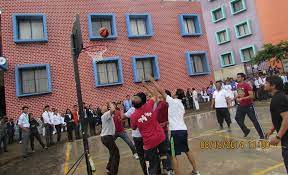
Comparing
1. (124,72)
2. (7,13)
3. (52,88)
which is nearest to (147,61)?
(124,72)

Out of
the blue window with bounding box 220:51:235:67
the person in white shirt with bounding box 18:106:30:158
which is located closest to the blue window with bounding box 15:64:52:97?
the person in white shirt with bounding box 18:106:30:158

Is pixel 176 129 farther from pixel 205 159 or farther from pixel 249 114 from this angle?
pixel 249 114

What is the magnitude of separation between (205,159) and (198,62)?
18.8 meters

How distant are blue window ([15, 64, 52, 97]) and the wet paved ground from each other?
24.3ft

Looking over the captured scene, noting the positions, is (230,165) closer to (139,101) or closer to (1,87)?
(139,101)

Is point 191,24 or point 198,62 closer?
point 198,62

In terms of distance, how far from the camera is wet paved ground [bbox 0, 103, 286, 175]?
6.82 metres

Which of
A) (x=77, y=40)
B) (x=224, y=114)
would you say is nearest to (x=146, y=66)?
(x=224, y=114)

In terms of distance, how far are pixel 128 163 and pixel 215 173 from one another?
2.90m

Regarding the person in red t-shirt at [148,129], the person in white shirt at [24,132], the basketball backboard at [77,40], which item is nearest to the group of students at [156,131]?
the person in red t-shirt at [148,129]

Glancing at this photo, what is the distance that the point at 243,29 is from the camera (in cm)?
3575

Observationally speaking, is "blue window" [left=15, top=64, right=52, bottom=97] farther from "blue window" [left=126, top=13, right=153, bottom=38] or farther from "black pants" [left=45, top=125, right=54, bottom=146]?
"blue window" [left=126, top=13, right=153, bottom=38]

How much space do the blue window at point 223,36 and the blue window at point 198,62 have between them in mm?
12509

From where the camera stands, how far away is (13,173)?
31.6 feet
